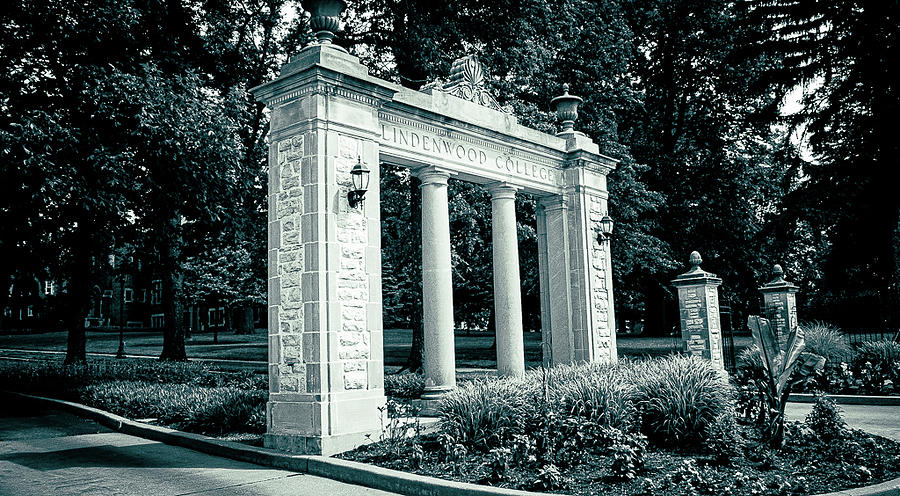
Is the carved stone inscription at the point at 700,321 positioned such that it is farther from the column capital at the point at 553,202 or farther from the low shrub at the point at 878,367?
the column capital at the point at 553,202

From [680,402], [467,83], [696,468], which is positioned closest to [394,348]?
[467,83]

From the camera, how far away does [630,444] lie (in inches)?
321

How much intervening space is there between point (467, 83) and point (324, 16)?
3.77m

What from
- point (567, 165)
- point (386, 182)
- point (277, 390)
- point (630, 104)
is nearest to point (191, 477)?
point (277, 390)

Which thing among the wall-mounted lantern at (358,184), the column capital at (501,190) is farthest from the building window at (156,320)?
the wall-mounted lantern at (358,184)

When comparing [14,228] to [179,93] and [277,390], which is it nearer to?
[179,93]

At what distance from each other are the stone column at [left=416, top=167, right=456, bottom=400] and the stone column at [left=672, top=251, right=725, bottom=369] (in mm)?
7653

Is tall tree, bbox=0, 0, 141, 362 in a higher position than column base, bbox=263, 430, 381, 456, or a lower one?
higher

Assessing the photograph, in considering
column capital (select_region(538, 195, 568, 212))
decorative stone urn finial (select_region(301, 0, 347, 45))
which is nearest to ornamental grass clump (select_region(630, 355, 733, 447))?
column capital (select_region(538, 195, 568, 212))

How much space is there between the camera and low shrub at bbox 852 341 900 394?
47.7ft

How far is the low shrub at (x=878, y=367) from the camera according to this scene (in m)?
14.5

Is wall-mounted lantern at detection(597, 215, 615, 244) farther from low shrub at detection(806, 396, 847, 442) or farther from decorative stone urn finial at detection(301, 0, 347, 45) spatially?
decorative stone urn finial at detection(301, 0, 347, 45)

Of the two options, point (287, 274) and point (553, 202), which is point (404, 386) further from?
point (287, 274)

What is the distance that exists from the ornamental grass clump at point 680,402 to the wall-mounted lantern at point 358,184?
4702mm
